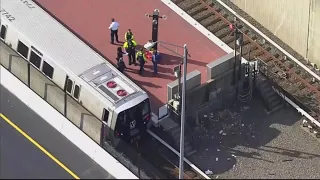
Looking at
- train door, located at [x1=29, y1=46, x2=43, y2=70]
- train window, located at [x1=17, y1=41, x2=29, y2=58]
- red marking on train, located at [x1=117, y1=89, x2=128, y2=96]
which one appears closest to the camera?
red marking on train, located at [x1=117, y1=89, x2=128, y2=96]

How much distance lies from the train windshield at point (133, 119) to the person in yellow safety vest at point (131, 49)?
4159mm

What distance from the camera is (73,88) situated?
42.3 m

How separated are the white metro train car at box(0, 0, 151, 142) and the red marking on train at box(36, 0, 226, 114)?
2.36 meters

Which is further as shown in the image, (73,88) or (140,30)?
(140,30)

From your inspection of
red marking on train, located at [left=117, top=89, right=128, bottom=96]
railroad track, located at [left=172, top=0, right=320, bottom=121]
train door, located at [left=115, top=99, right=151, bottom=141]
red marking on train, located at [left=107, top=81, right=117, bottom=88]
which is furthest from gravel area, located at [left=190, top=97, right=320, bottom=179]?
red marking on train, located at [left=107, top=81, right=117, bottom=88]

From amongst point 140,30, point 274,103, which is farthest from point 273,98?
point 140,30

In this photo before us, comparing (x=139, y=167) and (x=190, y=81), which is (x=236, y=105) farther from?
(x=139, y=167)

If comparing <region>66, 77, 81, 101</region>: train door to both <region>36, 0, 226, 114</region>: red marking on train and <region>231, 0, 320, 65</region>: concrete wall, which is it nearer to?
<region>36, 0, 226, 114</region>: red marking on train

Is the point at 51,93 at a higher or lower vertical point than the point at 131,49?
lower

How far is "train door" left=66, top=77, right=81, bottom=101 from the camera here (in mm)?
42156

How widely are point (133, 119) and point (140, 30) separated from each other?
787 cm

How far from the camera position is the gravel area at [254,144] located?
137ft

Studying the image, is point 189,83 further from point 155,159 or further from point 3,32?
point 3,32

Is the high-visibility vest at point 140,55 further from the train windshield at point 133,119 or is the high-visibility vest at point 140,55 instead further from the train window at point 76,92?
the train window at point 76,92
